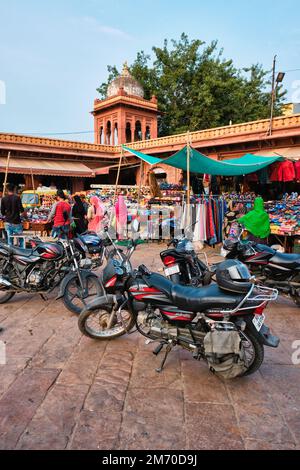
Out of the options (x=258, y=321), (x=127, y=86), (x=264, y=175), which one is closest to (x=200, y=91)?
(x=127, y=86)

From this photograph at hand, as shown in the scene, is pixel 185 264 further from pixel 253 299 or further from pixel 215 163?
pixel 215 163

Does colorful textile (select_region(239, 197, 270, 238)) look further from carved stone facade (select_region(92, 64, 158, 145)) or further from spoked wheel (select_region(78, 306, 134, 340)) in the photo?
carved stone facade (select_region(92, 64, 158, 145))

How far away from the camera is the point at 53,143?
661 inches

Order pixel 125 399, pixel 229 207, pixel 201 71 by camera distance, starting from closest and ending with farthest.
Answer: pixel 125 399 < pixel 229 207 < pixel 201 71

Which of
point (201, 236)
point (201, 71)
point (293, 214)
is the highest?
point (201, 71)

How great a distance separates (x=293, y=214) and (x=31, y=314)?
232 inches

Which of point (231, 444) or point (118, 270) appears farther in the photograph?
point (118, 270)

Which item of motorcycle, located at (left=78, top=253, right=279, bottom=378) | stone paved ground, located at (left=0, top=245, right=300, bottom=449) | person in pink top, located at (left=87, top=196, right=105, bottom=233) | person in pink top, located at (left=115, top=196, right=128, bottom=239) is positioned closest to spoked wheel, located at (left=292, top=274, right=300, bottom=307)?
stone paved ground, located at (left=0, top=245, right=300, bottom=449)

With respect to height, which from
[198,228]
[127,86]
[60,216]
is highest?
[127,86]

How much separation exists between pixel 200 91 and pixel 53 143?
41.9 feet

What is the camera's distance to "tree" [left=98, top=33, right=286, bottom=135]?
946 inches
